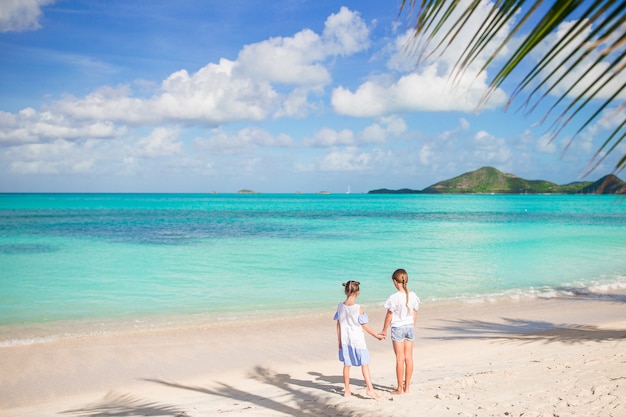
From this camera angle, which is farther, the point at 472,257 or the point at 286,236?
the point at 286,236

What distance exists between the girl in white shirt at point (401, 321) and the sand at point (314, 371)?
34 cm

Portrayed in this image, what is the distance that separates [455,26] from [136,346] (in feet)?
32.7

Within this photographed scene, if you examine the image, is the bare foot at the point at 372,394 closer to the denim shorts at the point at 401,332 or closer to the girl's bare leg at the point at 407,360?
the girl's bare leg at the point at 407,360

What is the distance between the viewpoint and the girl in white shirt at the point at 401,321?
20.1 feet

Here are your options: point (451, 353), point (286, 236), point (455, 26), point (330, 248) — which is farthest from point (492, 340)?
point (286, 236)

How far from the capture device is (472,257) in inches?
931

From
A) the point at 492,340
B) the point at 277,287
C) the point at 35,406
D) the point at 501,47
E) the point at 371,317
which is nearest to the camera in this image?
the point at 501,47

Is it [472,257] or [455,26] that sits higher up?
[455,26]

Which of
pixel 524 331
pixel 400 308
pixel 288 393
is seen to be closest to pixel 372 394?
pixel 400 308

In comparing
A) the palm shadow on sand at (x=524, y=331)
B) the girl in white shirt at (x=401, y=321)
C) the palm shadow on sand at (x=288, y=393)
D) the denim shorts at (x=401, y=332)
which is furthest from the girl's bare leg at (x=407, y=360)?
the palm shadow on sand at (x=524, y=331)

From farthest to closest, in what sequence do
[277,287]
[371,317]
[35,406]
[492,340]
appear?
[277,287], [371,317], [492,340], [35,406]

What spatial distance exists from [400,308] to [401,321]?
19cm

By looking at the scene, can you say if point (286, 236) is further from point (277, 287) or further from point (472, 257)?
point (277, 287)

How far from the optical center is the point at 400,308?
6160mm
